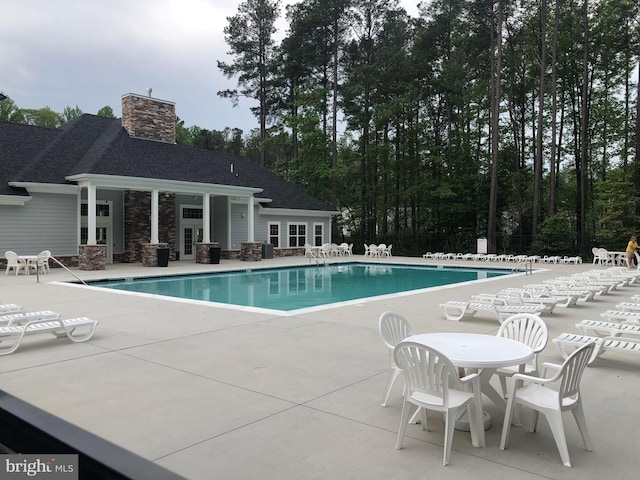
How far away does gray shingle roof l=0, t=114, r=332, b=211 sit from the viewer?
18656mm

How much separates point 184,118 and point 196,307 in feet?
182

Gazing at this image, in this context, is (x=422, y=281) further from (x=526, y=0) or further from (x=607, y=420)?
(x=526, y=0)

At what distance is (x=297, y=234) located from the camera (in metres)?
28.1

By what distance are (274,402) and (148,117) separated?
21.4 meters

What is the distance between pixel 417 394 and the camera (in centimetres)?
347

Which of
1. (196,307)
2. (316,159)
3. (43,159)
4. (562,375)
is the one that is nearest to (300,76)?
(316,159)

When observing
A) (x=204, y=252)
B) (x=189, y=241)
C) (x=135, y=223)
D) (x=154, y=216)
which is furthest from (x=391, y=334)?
(x=189, y=241)

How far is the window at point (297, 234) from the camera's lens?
2782cm

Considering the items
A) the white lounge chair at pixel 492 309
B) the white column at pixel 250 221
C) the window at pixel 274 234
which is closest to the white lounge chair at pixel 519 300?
the white lounge chair at pixel 492 309

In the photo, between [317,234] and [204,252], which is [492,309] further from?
[317,234]

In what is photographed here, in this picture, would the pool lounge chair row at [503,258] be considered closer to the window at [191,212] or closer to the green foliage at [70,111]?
the window at [191,212]

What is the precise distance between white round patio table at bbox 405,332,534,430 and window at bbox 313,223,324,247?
24.6 m

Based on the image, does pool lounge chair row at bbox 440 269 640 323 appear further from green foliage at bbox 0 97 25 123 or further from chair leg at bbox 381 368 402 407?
green foliage at bbox 0 97 25 123

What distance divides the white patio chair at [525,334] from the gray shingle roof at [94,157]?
16768 mm
